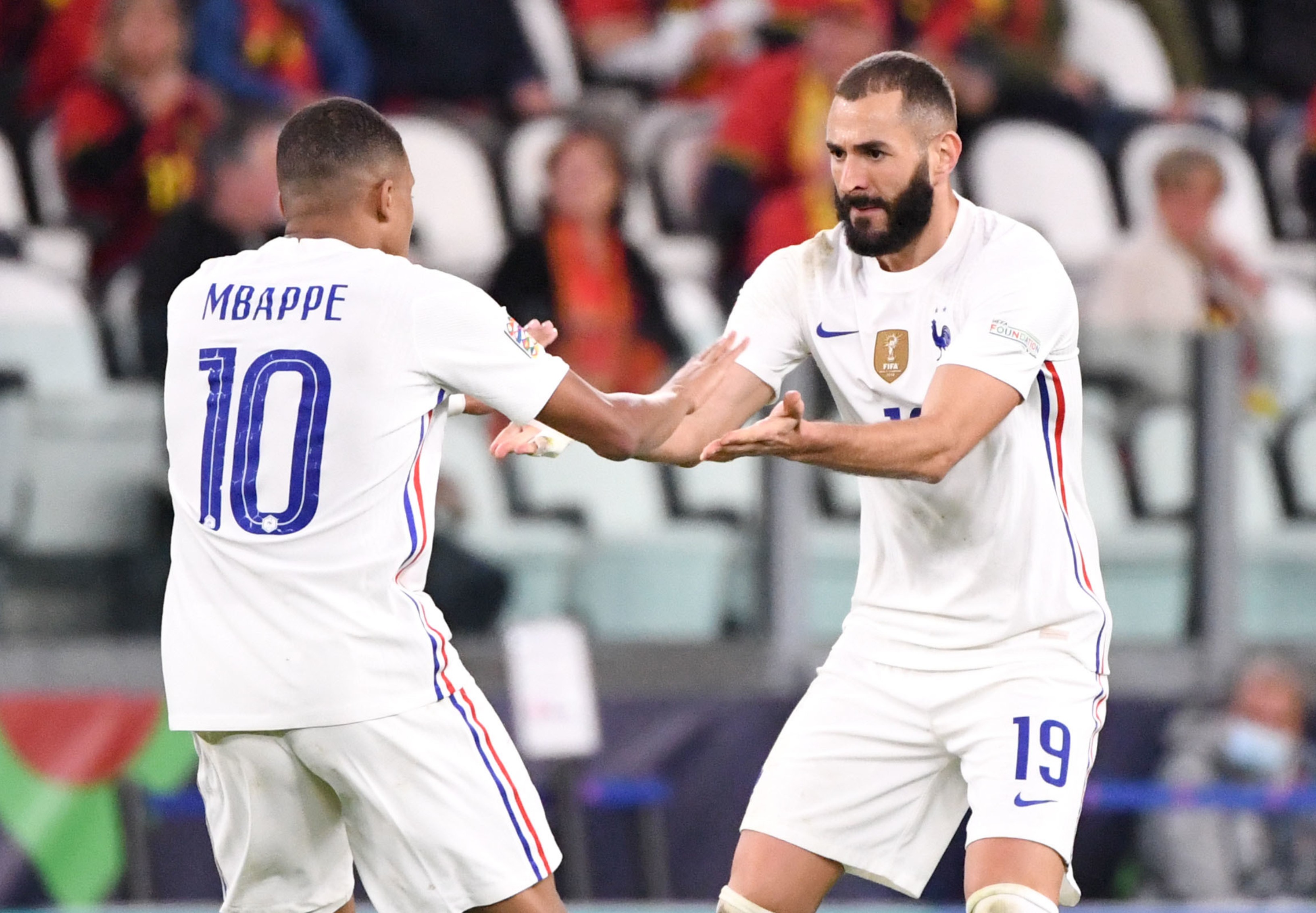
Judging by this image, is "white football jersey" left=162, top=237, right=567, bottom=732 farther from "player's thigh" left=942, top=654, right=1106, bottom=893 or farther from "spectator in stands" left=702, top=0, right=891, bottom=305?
"spectator in stands" left=702, top=0, right=891, bottom=305

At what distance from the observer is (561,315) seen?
7797 millimetres

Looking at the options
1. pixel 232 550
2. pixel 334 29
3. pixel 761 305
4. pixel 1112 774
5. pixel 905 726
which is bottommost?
pixel 1112 774

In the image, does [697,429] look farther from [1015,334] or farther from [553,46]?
[553,46]

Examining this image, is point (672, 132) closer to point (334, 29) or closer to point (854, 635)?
point (334, 29)

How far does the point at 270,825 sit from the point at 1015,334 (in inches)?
70.1

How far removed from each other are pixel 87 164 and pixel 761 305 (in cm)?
479

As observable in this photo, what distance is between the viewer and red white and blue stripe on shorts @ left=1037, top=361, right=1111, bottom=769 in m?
4.47

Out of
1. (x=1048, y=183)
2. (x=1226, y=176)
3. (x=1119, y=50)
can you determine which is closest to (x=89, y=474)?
(x=1048, y=183)

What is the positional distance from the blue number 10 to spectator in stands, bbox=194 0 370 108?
5171 mm

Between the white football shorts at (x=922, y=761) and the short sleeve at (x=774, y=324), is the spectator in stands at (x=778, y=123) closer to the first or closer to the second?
the short sleeve at (x=774, y=324)

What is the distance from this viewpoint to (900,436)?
4078mm

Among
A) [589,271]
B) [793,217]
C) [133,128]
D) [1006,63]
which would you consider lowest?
[589,271]

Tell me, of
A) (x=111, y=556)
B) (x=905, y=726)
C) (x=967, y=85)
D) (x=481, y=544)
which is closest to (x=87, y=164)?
(x=111, y=556)

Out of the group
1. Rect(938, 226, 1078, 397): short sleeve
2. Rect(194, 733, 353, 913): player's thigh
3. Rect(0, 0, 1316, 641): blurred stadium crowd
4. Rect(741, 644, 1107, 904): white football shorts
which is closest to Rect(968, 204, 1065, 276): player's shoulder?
Rect(938, 226, 1078, 397): short sleeve
